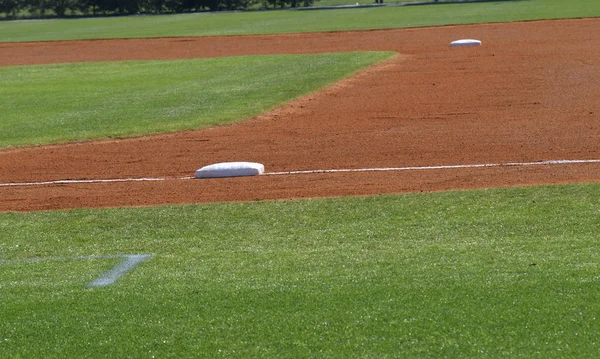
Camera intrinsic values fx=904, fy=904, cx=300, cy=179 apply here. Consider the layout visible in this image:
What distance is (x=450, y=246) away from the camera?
794cm

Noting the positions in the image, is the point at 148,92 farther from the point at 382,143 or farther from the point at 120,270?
the point at 120,270

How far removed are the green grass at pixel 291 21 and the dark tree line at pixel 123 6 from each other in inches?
228

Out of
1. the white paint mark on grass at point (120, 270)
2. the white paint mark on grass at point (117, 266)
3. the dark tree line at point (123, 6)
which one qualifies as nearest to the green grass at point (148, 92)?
the white paint mark on grass at point (117, 266)

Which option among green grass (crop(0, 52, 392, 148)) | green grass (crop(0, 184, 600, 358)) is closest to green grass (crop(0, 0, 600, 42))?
green grass (crop(0, 52, 392, 148))

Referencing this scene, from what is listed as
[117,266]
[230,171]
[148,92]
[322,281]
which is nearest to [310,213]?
[117,266]

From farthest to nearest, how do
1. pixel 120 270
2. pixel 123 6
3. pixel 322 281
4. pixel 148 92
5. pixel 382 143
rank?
pixel 123 6 < pixel 148 92 < pixel 382 143 < pixel 120 270 < pixel 322 281

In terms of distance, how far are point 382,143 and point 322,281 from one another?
7502mm

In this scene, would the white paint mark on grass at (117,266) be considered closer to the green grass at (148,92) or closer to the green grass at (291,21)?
the green grass at (148,92)

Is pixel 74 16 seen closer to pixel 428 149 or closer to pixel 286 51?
pixel 286 51

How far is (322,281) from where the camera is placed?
277 inches

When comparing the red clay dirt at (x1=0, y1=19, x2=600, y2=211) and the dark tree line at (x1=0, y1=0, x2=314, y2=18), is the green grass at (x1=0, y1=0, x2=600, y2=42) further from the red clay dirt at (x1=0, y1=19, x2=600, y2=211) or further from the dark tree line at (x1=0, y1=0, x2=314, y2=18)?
the red clay dirt at (x1=0, y1=19, x2=600, y2=211)

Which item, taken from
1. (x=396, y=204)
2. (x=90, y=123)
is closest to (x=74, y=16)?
(x=90, y=123)

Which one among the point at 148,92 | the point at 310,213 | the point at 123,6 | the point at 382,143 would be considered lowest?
the point at 123,6

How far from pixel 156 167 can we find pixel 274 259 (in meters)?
5.88
